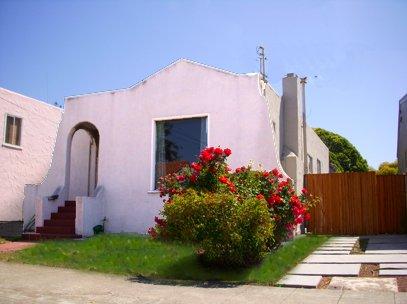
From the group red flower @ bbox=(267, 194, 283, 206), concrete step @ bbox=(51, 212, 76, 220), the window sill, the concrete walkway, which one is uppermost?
the window sill

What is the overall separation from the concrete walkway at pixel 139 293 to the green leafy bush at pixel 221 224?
85cm

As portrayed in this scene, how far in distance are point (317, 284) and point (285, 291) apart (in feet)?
2.12

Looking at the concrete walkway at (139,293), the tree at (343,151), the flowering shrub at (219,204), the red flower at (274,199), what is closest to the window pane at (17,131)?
the flowering shrub at (219,204)

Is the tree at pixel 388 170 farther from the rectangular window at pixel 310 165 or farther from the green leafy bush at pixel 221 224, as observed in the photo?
the green leafy bush at pixel 221 224

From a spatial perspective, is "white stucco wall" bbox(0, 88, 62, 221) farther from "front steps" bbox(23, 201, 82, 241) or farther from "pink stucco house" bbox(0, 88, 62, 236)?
"front steps" bbox(23, 201, 82, 241)

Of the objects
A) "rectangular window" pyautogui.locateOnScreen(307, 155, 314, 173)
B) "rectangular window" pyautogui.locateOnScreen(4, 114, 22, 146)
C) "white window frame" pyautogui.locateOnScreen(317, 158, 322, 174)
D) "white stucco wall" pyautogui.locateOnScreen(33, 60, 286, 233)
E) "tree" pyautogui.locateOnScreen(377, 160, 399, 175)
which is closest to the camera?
"white stucco wall" pyautogui.locateOnScreen(33, 60, 286, 233)

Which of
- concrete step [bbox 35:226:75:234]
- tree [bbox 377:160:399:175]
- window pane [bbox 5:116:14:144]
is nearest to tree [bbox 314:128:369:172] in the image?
tree [bbox 377:160:399:175]

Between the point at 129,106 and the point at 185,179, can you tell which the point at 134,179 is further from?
the point at 185,179

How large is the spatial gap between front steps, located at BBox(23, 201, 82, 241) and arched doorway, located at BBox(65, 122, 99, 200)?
3.94ft

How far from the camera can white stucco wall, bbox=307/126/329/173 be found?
60.6ft

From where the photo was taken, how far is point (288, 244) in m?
10.9

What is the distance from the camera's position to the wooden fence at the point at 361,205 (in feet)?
45.8

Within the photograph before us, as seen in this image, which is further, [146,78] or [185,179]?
[146,78]

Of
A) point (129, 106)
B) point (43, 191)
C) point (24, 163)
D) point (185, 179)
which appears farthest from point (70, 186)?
point (185, 179)
